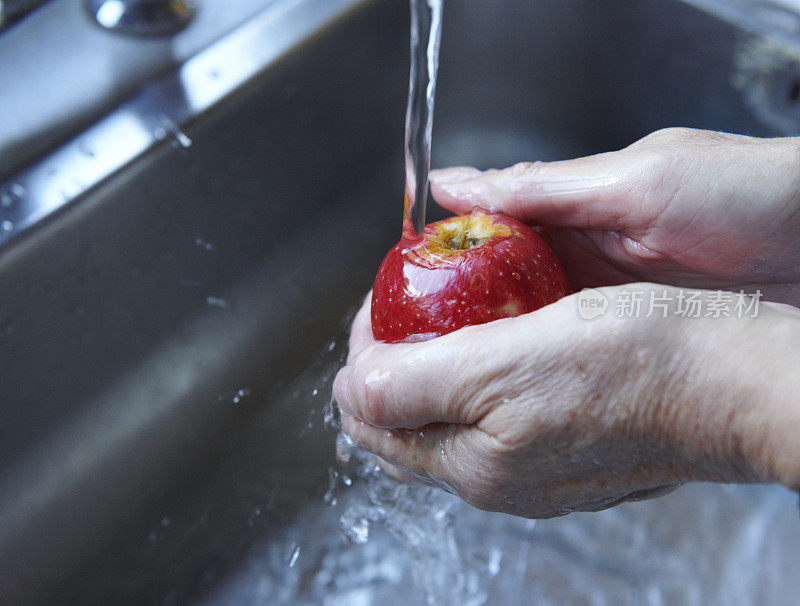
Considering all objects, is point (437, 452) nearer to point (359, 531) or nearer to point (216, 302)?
point (359, 531)

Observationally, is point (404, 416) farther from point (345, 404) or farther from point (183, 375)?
point (183, 375)

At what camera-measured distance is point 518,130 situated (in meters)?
1.29

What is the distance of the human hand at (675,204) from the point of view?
0.74m

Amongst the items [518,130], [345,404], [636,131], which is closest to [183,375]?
[345,404]

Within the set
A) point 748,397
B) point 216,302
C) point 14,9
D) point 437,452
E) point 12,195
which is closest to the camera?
point 748,397

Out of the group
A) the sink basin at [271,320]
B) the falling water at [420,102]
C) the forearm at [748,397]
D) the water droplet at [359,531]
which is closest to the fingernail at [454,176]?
the falling water at [420,102]

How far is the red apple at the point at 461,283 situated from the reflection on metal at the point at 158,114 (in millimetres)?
365

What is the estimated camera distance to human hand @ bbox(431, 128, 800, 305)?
742 mm

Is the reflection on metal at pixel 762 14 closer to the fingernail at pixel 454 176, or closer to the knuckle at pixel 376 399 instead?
the fingernail at pixel 454 176

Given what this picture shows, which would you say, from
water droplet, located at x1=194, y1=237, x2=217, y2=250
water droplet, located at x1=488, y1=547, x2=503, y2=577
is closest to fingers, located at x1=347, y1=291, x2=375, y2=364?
water droplet, located at x1=194, y1=237, x2=217, y2=250

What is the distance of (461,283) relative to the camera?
64 cm

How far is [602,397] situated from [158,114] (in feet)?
2.05

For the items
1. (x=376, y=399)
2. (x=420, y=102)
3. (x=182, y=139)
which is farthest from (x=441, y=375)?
(x=182, y=139)

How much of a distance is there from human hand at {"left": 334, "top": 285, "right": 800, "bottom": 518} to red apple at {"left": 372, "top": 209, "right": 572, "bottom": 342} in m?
0.03
